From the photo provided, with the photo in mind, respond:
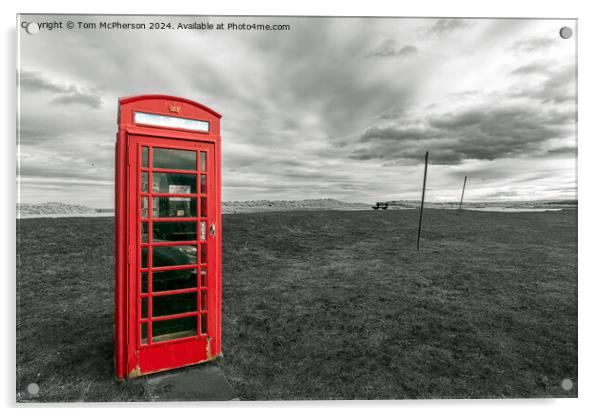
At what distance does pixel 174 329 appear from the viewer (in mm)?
3338

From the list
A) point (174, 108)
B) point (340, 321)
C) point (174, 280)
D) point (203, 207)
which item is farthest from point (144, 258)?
point (340, 321)

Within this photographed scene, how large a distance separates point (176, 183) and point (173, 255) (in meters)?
0.72

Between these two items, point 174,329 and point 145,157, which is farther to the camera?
point 174,329

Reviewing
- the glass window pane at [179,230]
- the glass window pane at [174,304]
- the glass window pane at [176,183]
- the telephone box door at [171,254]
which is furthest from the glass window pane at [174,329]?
the glass window pane at [176,183]

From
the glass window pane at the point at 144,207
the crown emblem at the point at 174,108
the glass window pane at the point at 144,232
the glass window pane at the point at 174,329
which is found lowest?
the glass window pane at the point at 174,329

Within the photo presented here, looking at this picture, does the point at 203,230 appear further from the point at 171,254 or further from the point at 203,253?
the point at 171,254

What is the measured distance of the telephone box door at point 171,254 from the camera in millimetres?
2949

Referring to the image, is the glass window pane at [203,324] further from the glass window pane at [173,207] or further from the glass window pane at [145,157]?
the glass window pane at [145,157]

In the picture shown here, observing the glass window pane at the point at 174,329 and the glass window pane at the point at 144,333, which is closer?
the glass window pane at the point at 144,333

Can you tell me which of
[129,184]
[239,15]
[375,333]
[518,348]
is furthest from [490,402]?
[239,15]

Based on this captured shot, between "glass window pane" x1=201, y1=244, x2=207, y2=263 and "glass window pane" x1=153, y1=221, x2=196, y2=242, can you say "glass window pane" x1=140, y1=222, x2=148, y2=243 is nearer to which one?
"glass window pane" x1=153, y1=221, x2=196, y2=242

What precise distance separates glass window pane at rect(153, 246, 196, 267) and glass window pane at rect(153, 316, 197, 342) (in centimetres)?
61

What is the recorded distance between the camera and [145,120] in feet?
9.50

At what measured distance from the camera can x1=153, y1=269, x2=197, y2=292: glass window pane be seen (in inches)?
125
